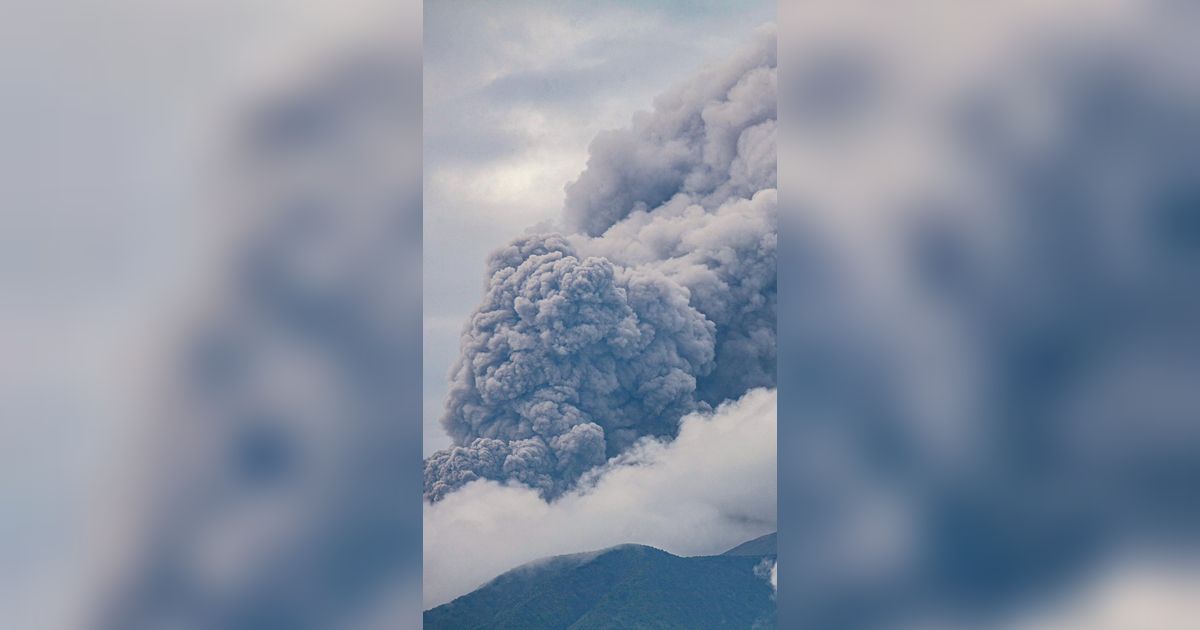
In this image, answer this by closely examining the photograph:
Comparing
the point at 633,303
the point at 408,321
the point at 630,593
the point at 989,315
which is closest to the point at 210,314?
the point at 408,321

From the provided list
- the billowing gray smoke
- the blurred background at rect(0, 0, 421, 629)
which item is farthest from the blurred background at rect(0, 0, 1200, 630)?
the billowing gray smoke

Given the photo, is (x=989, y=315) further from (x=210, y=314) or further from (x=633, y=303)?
(x=633, y=303)

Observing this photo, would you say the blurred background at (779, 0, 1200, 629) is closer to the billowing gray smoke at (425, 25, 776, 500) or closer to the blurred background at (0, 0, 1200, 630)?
the blurred background at (0, 0, 1200, 630)

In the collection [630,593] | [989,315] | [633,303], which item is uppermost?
[633,303]

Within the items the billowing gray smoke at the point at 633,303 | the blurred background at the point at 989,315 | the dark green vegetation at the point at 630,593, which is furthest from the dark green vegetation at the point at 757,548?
the blurred background at the point at 989,315

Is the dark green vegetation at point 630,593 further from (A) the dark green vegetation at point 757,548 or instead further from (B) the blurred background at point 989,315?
(B) the blurred background at point 989,315

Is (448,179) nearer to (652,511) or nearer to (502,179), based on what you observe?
(502,179)
